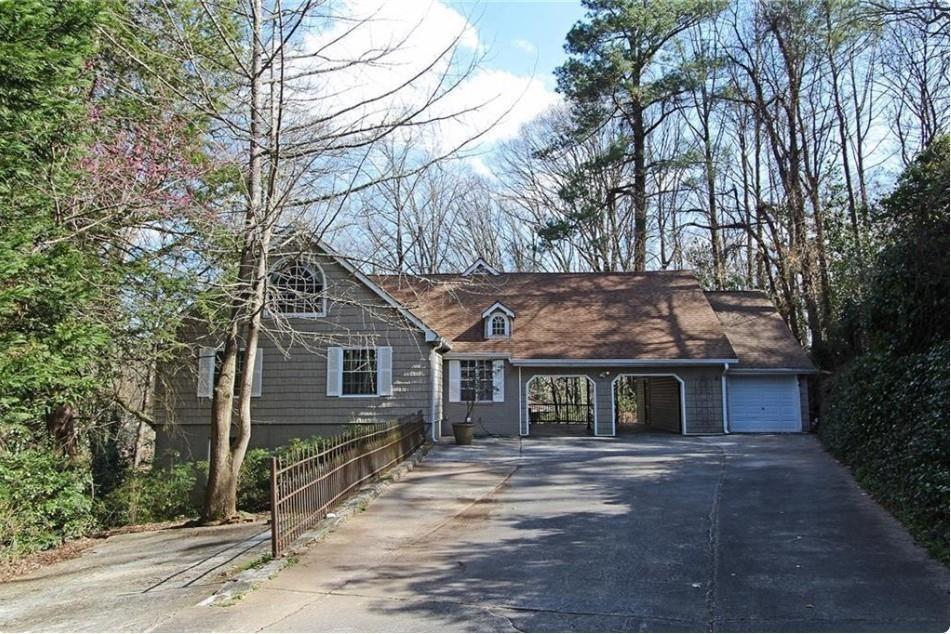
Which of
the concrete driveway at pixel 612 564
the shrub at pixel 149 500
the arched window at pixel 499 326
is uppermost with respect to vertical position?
the arched window at pixel 499 326

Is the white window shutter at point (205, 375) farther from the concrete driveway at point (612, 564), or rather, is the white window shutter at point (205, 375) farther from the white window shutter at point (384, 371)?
the concrete driveway at point (612, 564)

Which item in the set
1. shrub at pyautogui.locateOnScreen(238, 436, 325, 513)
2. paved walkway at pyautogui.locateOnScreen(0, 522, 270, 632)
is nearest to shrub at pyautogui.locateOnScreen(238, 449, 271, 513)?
shrub at pyautogui.locateOnScreen(238, 436, 325, 513)

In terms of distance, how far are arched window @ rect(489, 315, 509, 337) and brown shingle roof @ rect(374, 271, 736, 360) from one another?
33 cm

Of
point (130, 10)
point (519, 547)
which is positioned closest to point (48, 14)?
point (130, 10)

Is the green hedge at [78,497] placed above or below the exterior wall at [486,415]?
below

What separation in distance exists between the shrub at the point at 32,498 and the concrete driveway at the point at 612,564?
4120 mm

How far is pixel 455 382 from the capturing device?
19.8 meters

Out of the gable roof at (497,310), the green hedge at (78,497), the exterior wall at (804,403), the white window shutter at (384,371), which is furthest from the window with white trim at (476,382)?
the exterior wall at (804,403)

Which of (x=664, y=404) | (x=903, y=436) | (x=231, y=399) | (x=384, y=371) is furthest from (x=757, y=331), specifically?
(x=231, y=399)

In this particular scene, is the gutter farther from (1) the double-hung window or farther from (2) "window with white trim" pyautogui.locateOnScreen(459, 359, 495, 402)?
(1) the double-hung window

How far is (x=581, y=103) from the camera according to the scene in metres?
28.2

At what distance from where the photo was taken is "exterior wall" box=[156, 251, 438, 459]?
57.8 ft

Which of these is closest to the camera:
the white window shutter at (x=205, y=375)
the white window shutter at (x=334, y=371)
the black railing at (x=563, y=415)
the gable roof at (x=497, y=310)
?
the white window shutter at (x=334, y=371)

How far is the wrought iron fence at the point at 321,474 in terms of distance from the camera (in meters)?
7.19
